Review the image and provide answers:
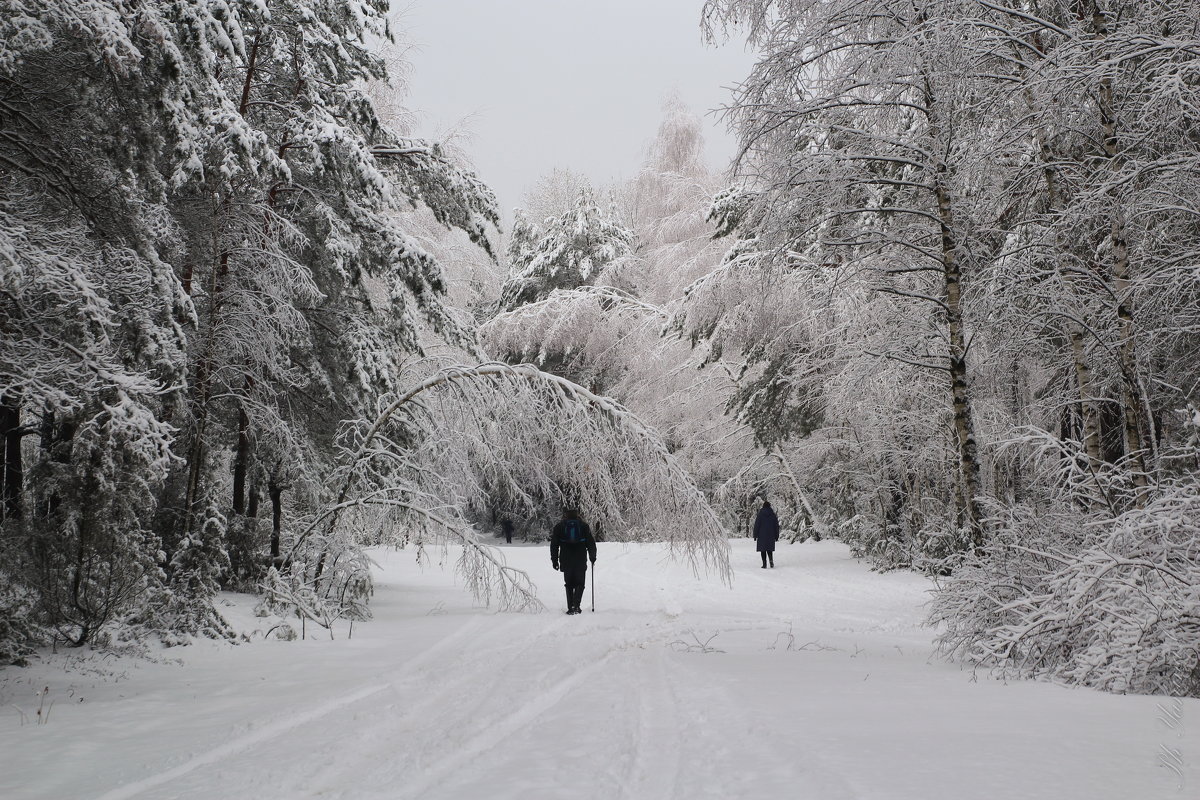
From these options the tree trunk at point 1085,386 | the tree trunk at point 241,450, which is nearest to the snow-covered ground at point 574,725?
the tree trunk at point 1085,386

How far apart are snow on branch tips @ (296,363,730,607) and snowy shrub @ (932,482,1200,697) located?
4.06 m

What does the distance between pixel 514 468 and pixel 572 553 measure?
1.44 m

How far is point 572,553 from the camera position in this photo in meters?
11.5

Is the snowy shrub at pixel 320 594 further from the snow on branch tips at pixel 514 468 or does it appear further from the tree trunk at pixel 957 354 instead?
the tree trunk at pixel 957 354

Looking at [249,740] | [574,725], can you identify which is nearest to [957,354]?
[574,725]

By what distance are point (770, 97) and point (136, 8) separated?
574 centimetres

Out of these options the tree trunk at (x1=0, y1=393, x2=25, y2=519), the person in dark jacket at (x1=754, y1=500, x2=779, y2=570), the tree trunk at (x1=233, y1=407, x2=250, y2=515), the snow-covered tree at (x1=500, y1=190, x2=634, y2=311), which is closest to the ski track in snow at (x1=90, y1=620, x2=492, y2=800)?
the tree trunk at (x1=0, y1=393, x2=25, y2=519)

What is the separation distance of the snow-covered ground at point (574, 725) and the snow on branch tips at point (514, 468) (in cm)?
173

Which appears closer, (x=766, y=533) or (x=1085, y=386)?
(x=1085, y=386)

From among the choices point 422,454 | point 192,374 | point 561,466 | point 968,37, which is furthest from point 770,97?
point 192,374

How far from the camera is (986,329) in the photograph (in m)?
9.11

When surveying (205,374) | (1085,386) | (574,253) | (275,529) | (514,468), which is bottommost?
(275,529)

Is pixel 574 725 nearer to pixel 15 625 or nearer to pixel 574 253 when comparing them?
pixel 15 625

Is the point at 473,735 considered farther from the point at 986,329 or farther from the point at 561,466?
the point at 986,329
